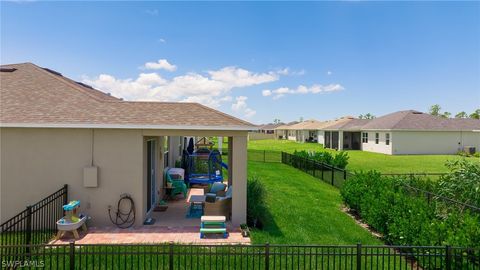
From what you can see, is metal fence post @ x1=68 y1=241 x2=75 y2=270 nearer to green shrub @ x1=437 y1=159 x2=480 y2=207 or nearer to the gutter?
the gutter

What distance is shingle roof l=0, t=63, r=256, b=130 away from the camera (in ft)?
30.9

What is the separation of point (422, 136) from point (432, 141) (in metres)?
1.36

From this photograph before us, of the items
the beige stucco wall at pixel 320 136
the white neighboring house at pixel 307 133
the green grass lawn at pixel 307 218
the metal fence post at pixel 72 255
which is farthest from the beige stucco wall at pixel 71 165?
the white neighboring house at pixel 307 133

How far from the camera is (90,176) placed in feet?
31.1

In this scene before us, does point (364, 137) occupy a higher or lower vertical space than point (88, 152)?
higher

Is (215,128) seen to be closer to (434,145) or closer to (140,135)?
(140,135)

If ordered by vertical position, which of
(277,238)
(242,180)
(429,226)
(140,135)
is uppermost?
(140,135)

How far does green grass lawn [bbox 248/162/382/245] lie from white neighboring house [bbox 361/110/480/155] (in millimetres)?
20944

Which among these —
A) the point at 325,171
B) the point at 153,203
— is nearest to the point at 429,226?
the point at 153,203

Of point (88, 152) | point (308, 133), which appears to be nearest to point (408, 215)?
point (88, 152)

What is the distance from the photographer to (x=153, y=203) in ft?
39.6

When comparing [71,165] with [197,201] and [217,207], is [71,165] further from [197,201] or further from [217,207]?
[217,207]

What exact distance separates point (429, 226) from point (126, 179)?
7710 mm

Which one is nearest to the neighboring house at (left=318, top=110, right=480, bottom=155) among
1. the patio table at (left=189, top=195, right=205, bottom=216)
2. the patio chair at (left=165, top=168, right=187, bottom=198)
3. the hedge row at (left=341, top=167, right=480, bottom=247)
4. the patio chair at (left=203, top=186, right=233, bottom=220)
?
the hedge row at (left=341, top=167, right=480, bottom=247)
